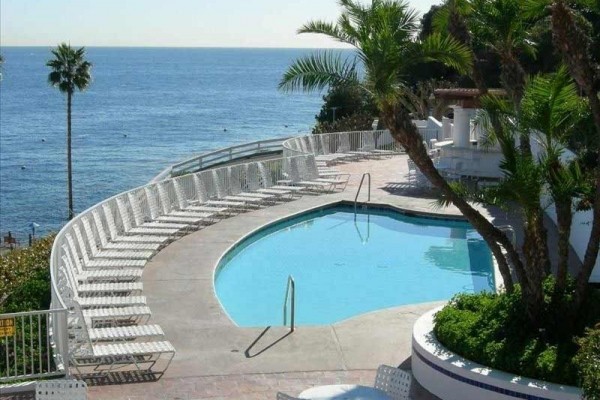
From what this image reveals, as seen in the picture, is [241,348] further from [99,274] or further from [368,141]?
[368,141]

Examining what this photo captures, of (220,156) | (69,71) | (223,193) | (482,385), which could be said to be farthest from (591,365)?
(69,71)

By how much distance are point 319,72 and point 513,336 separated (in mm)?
3572

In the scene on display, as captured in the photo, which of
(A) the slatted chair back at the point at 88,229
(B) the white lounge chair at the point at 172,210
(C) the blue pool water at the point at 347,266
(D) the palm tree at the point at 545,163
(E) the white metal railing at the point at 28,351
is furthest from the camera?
(B) the white lounge chair at the point at 172,210

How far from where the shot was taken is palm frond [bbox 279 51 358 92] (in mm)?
9485

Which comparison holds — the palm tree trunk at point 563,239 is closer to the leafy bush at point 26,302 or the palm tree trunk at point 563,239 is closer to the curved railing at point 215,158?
the leafy bush at point 26,302

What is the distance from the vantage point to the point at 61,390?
8.13m

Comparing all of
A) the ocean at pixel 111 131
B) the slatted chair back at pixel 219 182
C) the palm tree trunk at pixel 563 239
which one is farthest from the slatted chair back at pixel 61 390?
the ocean at pixel 111 131

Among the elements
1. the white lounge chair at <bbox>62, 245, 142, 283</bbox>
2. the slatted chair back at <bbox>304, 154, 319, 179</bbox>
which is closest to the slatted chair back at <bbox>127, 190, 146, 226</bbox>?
the white lounge chair at <bbox>62, 245, 142, 283</bbox>

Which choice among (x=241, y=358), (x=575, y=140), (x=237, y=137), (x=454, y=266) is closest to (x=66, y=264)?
(x=241, y=358)

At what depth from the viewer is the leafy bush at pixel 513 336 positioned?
8.59 m

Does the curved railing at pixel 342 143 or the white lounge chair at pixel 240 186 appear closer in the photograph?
the white lounge chair at pixel 240 186

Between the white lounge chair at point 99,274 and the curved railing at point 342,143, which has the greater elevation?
the curved railing at point 342,143

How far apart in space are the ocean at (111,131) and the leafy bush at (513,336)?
104ft

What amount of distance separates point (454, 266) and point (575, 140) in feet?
12.2
